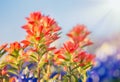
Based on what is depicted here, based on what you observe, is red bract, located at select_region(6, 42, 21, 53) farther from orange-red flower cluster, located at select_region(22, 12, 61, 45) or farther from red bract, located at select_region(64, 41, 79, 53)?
red bract, located at select_region(64, 41, 79, 53)

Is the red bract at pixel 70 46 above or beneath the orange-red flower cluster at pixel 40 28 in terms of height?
beneath

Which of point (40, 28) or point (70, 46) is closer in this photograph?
point (40, 28)

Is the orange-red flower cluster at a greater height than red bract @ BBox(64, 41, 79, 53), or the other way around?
the orange-red flower cluster

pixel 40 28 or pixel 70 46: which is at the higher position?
pixel 40 28

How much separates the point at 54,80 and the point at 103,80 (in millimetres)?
908

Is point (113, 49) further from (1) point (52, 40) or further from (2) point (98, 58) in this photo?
(1) point (52, 40)

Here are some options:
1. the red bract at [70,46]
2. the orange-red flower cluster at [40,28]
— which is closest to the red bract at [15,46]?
the orange-red flower cluster at [40,28]

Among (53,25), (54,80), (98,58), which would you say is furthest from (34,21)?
(98,58)

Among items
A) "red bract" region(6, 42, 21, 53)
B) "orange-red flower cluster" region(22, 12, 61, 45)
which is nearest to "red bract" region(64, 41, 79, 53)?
"orange-red flower cluster" region(22, 12, 61, 45)

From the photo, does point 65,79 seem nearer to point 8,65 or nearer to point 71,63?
point 71,63

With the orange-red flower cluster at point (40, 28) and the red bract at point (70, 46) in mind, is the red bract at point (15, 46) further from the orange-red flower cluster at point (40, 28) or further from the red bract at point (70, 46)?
the red bract at point (70, 46)

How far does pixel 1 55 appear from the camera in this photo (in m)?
8.49

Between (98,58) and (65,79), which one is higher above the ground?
(98,58)

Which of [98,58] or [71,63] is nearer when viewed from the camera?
[71,63]
